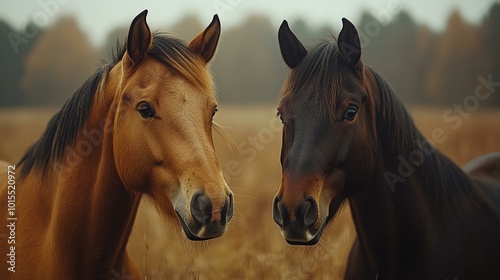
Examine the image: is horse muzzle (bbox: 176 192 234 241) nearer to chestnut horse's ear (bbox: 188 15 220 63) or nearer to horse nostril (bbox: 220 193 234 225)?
horse nostril (bbox: 220 193 234 225)

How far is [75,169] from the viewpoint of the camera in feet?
9.20

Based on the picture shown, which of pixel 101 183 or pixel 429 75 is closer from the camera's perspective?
pixel 101 183

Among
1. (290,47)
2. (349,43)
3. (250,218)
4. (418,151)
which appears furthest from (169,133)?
(250,218)

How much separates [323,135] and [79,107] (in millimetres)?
1457

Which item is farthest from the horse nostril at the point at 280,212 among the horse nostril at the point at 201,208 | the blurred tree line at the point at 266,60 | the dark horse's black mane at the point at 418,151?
the blurred tree line at the point at 266,60

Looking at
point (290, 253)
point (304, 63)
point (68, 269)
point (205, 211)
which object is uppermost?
point (304, 63)

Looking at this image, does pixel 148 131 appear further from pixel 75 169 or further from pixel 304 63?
pixel 304 63

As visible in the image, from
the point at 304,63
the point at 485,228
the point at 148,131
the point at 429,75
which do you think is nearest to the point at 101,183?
the point at 148,131

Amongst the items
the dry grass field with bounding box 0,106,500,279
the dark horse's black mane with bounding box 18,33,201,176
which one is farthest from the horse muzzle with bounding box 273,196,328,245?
the dry grass field with bounding box 0,106,500,279

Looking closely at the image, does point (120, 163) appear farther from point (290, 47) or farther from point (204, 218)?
point (290, 47)

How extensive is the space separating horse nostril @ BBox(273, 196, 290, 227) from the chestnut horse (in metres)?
0.28

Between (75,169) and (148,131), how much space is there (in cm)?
56

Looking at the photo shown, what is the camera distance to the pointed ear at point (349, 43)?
8.96 ft

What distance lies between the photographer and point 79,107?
2.84m
